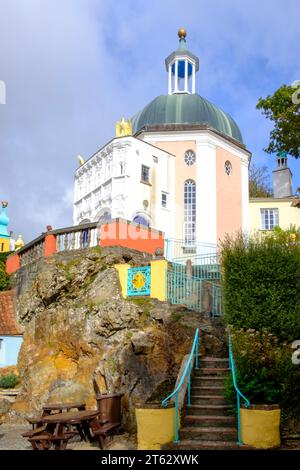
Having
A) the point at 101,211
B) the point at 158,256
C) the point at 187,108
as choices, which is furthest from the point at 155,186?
the point at 158,256

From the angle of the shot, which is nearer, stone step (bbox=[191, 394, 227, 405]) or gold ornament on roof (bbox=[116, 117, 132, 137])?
stone step (bbox=[191, 394, 227, 405])

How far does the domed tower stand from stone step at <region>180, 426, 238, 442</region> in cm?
1891

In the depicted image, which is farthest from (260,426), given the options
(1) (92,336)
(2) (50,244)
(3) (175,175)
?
(3) (175,175)

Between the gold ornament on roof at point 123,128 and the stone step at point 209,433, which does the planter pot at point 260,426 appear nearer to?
the stone step at point 209,433

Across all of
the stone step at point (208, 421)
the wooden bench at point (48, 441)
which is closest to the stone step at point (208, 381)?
the stone step at point (208, 421)

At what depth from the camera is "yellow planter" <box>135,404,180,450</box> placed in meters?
8.09

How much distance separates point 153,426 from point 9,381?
905 centimetres

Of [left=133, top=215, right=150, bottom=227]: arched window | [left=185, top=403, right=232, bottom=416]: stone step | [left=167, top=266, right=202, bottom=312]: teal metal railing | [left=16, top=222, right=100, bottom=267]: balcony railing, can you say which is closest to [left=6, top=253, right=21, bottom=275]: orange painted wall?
[left=16, top=222, right=100, bottom=267]: balcony railing

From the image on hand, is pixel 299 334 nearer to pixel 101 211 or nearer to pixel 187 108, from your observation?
pixel 101 211

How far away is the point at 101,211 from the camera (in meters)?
27.5

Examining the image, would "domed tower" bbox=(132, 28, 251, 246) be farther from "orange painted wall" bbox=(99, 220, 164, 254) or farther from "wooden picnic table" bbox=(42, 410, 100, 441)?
"wooden picnic table" bbox=(42, 410, 100, 441)

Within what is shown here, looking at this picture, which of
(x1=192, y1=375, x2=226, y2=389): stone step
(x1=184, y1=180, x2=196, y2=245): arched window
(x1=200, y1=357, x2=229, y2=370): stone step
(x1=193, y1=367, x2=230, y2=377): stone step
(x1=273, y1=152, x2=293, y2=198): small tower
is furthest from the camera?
(x1=273, y1=152, x2=293, y2=198): small tower

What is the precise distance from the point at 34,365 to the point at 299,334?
8.77 m
